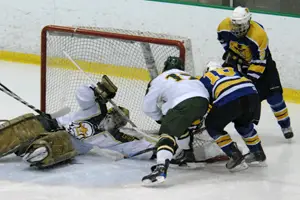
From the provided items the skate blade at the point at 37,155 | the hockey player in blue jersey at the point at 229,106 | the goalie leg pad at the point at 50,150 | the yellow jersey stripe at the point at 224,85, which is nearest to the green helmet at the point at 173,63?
the hockey player in blue jersey at the point at 229,106

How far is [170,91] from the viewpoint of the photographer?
4262mm

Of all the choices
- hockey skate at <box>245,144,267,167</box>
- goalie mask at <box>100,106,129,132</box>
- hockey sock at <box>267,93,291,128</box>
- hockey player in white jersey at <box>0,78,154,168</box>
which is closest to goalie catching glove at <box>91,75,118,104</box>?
hockey player in white jersey at <box>0,78,154,168</box>

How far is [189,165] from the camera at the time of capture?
14.8ft

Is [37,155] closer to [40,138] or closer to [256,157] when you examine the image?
[40,138]

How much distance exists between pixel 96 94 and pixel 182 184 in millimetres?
785

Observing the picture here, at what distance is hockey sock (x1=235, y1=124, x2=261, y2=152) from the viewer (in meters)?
4.49

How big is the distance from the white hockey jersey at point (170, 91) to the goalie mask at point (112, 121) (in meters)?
0.42

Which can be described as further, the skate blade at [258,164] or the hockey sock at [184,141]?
the skate blade at [258,164]

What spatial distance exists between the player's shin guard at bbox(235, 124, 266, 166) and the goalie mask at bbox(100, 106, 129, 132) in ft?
2.36

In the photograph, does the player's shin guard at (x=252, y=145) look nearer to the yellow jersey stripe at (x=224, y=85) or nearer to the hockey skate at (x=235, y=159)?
the hockey skate at (x=235, y=159)

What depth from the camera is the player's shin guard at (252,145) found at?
4500 millimetres

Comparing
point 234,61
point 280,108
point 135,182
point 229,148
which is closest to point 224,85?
point 229,148

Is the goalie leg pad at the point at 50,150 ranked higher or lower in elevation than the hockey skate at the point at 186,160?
higher

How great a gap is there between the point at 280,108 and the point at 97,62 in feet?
4.13
